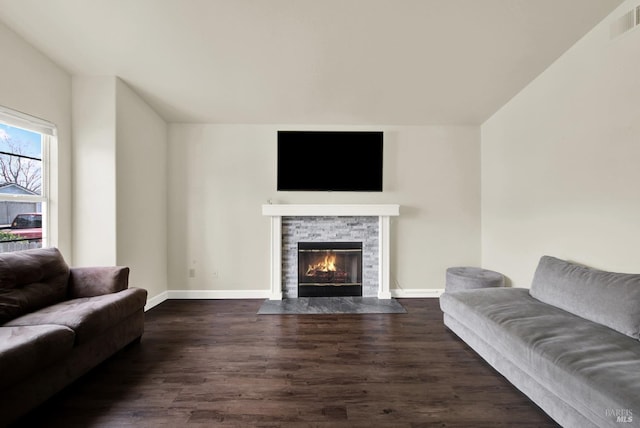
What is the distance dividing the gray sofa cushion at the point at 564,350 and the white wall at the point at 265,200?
1461 mm

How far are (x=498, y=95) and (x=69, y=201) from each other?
4918mm

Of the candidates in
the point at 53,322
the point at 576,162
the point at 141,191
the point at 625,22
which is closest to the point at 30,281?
the point at 53,322

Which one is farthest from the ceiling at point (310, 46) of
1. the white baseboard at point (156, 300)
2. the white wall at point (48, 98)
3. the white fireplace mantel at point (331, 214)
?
the white baseboard at point (156, 300)

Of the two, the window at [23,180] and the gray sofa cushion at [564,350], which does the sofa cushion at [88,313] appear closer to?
the window at [23,180]

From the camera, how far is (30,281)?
80.4 inches

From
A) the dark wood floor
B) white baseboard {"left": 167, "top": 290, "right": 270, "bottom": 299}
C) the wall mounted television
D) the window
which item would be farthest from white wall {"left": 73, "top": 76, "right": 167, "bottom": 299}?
the wall mounted television

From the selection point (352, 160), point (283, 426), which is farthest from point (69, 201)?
point (352, 160)

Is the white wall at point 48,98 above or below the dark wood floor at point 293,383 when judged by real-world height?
above

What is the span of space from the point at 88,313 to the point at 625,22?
15.0ft

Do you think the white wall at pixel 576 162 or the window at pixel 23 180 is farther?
the window at pixel 23 180

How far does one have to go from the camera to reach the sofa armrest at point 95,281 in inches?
90.4

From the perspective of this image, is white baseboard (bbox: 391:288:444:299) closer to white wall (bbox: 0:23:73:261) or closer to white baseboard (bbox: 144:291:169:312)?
white baseboard (bbox: 144:291:169:312)

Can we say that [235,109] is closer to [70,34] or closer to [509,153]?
[70,34]

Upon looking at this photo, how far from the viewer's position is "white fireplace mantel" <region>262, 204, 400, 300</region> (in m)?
3.54
